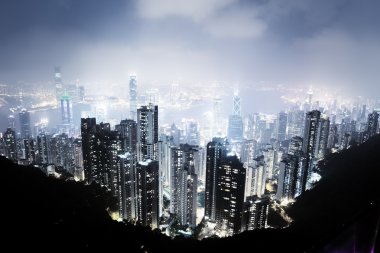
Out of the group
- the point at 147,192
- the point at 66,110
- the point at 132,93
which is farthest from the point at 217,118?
the point at 147,192

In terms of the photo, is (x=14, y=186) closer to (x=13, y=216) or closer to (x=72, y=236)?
(x=13, y=216)

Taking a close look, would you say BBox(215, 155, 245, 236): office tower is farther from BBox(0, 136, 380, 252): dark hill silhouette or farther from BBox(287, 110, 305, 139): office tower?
BBox(287, 110, 305, 139): office tower

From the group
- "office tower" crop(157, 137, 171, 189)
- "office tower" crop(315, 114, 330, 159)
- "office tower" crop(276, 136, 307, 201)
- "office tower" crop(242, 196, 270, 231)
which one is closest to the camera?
"office tower" crop(242, 196, 270, 231)

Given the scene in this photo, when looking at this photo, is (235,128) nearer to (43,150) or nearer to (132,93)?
(132,93)

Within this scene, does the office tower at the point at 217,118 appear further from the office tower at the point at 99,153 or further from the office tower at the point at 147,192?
the office tower at the point at 147,192

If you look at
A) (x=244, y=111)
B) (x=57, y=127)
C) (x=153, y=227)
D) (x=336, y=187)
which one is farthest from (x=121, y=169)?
(x=244, y=111)

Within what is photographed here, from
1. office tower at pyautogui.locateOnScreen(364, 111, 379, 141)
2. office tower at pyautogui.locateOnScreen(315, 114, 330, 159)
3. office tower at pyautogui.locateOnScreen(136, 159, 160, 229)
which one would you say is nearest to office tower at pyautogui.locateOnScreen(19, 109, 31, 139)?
office tower at pyautogui.locateOnScreen(136, 159, 160, 229)

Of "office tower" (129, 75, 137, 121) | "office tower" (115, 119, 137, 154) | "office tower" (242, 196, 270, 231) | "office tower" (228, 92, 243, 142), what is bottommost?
"office tower" (242, 196, 270, 231)
